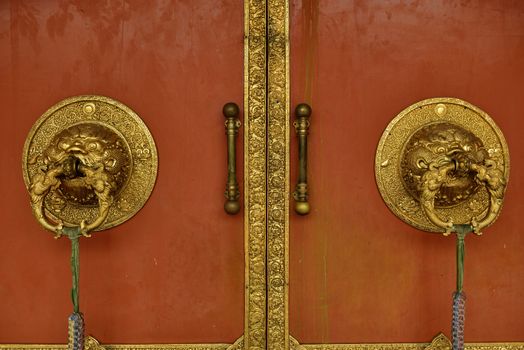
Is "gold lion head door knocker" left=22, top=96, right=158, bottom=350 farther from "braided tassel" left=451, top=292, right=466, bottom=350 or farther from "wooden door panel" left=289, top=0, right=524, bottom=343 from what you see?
"braided tassel" left=451, top=292, right=466, bottom=350

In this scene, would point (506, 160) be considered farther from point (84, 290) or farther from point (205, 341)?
point (84, 290)

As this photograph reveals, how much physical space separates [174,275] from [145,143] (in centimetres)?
25

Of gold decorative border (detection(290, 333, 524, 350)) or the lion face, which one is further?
gold decorative border (detection(290, 333, 524, 350))

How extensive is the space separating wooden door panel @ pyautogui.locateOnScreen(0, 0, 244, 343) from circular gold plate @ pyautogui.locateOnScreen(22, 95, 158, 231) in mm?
18

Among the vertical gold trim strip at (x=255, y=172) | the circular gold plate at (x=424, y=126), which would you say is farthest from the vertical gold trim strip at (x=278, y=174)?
the circular gold plate at (x=424, y=126)

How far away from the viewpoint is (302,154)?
0.73m

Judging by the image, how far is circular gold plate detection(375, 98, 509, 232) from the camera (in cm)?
74

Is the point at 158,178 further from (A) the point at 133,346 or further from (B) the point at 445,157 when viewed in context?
(B) the point at 445,157

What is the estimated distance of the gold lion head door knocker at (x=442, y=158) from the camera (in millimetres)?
684

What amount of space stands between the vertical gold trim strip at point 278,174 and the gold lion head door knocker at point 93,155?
22 centimetres

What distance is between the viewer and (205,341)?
0.77 m

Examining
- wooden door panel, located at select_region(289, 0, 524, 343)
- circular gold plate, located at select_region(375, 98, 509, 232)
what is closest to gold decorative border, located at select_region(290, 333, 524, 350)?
wooden door panel, located at select_region(289, 0, 524, 343)

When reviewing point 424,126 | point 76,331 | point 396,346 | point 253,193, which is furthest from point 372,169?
point 76,331

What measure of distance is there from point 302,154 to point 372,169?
0.14 metres
